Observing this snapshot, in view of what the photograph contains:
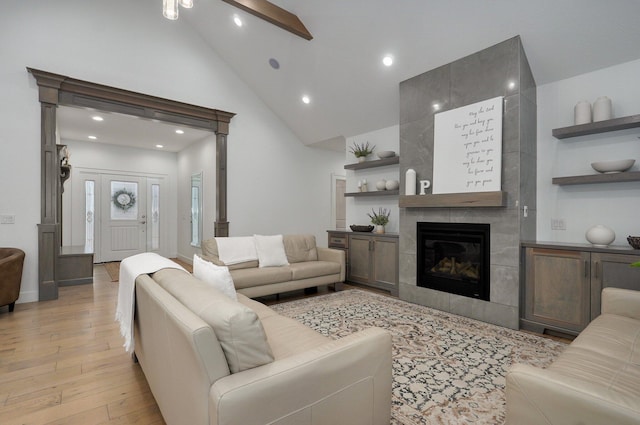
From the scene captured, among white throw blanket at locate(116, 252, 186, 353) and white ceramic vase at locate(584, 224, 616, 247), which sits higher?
white ceramic vase at locate(584, 224, 616, 247)

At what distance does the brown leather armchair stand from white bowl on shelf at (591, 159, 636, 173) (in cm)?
619

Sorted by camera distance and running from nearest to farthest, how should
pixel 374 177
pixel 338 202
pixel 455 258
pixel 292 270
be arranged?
pixel 455 258, pixel 292 270, pixel 374 177, pixel 338 202

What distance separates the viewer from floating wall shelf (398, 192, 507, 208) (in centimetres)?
321

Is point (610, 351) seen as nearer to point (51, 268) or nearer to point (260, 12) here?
point (260, 12)

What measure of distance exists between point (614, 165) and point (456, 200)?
1.38 meters

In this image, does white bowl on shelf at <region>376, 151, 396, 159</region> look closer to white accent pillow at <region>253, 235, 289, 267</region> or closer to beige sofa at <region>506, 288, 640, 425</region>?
white accent pillow at <region>253, 235, 289, 267</region>

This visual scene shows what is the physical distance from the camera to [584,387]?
1100mm

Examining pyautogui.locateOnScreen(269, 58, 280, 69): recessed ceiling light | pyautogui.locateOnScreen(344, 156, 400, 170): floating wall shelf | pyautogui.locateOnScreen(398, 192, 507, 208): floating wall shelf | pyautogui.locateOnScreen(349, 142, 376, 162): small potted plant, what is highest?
pyautogui.locateOnScreen(269, 58, 280, 69): recessed ceiling light

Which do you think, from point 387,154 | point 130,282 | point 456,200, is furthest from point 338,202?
point 130,282

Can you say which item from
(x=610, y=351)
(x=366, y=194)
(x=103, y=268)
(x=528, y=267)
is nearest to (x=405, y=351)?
(x=610, y=351)

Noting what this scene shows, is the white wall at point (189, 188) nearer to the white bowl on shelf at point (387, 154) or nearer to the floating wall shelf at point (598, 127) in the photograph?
the white bowl on shelf at point (387, 154)

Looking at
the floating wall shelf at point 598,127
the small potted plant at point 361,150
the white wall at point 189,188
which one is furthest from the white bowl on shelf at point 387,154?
the white wall at point 189,188

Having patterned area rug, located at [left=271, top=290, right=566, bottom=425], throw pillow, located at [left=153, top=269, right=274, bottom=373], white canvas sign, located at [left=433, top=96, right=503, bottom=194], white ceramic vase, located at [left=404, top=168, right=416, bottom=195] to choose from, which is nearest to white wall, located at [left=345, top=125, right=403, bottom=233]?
white ceramic vase, located at [left=404, top=168, right=416, bottom=195]

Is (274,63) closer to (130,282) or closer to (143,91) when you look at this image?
(143,91)
